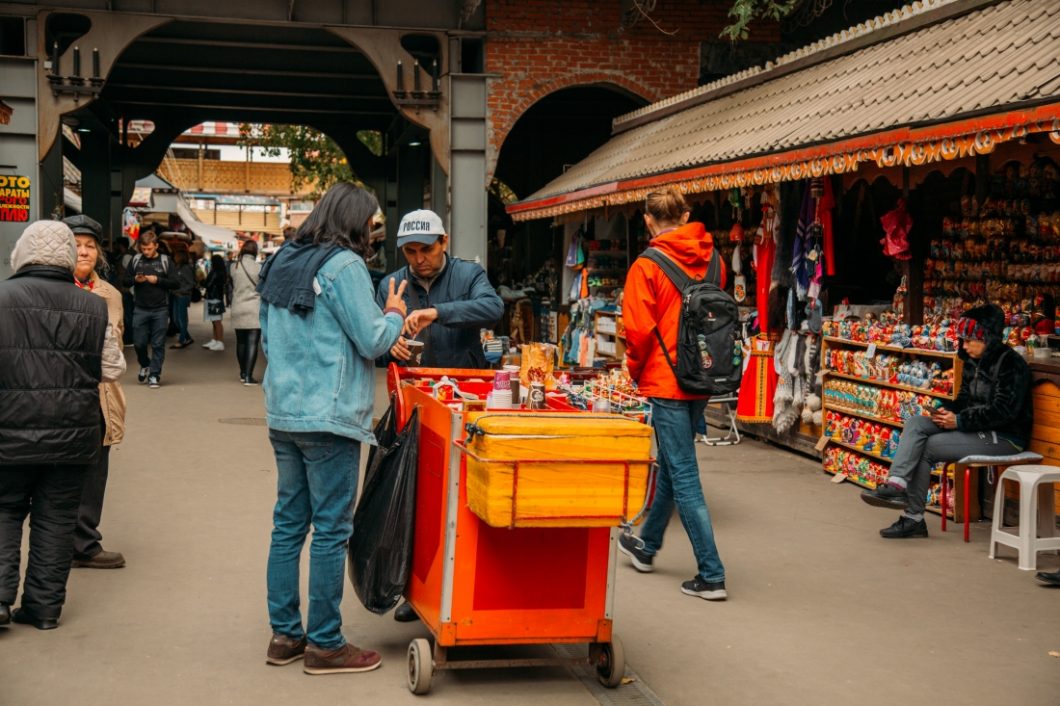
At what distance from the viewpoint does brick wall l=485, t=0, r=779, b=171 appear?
18.0 m

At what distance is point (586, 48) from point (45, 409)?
13886 millimetres

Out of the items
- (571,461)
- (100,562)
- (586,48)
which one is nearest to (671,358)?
(571,461)

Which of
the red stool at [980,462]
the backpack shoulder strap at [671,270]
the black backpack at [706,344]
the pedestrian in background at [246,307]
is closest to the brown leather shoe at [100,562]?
the black backpack at [706,344]

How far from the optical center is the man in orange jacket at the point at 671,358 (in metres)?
6.40

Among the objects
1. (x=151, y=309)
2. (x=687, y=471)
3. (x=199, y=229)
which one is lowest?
(x=687, y=471)

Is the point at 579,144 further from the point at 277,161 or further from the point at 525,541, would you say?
the point at 277,161

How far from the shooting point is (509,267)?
2705cm

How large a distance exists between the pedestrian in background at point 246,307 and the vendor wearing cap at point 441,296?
10013mm

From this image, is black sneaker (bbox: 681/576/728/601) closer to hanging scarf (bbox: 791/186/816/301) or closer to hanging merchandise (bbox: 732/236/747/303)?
hanging scarf (bbox: 791/186/816/301)

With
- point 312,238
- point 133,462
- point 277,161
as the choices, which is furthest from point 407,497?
point 277,161

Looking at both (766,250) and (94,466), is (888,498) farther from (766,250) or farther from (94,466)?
(94,466)

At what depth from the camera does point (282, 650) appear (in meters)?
5.33

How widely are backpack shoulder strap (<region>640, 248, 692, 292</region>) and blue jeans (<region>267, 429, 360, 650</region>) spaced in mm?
2039

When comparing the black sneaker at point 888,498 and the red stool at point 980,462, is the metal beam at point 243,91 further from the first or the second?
the red stool at point 980,462
